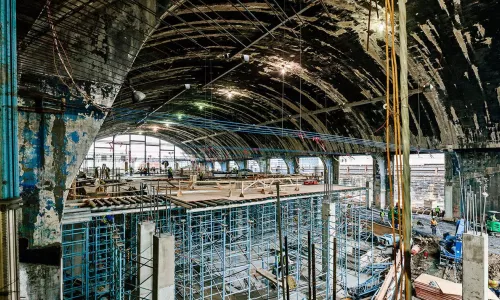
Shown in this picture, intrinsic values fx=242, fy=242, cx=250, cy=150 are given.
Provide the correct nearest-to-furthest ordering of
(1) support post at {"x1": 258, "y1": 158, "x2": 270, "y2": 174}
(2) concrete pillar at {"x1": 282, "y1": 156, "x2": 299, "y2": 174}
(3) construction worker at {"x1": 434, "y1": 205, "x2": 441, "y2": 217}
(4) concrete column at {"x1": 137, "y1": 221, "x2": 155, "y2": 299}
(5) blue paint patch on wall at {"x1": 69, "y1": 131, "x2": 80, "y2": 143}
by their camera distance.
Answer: (5) blue paint patch on wall at {"x1": 69, "y1": 131, "x2": 80, "y2": 143} → (4) concrete column at {"x1": 137, "y1": 221, "x2": 155, "y2": 299} → (3) construction worker at {"x1": 434, "y1": 205, "x2": 441, "y2": 217} → (2) concrete pillar at {"x1": 282, "y1": 156, "x2": 299, "y2": 174} → (1) support post at {"x1": 258, "y1": 158, "x2": 270, "y2": 174}

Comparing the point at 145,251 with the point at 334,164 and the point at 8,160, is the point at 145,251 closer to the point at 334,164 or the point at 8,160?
the point at 8,160

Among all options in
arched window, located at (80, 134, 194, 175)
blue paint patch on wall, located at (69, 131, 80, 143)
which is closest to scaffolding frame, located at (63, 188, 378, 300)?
blue paint patch on wall, located at (69, 131, 80, 143)

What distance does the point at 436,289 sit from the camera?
29.2 feet

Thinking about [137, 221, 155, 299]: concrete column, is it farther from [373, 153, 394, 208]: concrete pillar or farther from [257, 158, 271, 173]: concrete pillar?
[257, 158, 271, 173]: concrete pillar

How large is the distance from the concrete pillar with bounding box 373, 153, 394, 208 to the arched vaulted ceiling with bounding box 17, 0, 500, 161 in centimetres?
208

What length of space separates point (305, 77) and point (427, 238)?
39.5 ft

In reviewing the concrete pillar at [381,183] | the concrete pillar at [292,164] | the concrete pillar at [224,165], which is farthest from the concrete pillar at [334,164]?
the concrete pillar at [224,165]

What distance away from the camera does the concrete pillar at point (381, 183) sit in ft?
63.5

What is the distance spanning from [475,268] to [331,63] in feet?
31.5

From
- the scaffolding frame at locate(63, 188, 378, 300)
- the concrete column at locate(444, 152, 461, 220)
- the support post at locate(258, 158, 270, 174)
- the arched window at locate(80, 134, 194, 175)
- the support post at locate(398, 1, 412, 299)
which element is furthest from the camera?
the arched window at locate(80, 134, 194, 175)

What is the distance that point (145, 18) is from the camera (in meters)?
5.45

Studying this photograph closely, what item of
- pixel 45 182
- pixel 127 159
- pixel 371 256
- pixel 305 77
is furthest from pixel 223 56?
pixel 127 159

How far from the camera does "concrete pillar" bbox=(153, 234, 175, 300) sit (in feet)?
21.5

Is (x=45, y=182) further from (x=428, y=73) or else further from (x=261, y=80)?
(x=428, y=73)
